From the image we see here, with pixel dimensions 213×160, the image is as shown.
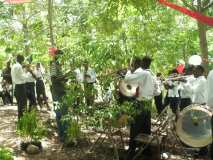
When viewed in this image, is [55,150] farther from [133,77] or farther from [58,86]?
[133,77]

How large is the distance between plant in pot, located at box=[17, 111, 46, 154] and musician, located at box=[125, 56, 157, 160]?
68.8 inches

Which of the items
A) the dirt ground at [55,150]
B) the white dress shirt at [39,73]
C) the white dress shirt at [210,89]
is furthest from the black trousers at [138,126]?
the white dress shirt at [39,73]

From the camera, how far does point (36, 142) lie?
26.4 ft

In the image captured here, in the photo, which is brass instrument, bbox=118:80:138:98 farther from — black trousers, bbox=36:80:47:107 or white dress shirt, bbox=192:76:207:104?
black trousers, bbox=36:80:47:107

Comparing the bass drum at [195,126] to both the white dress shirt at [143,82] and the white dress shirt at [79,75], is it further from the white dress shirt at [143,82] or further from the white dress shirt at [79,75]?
the white dress shirt at [79,75]

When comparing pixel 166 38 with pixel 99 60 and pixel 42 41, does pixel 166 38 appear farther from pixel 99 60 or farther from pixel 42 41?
pixel 99 60

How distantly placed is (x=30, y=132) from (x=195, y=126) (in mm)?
3009

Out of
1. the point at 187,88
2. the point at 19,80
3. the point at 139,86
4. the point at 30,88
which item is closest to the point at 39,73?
the point at 30,88

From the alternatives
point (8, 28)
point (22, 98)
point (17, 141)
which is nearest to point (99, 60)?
point (17, 141)

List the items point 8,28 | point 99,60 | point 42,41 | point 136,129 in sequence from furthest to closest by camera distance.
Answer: point 42,41 < point 8,28 < point 136,129 < point 99,60

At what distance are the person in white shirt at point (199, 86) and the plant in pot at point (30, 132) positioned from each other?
3.10 meters

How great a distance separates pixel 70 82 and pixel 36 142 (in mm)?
1438

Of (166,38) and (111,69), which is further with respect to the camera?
(166,38)

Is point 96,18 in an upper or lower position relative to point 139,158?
upper
